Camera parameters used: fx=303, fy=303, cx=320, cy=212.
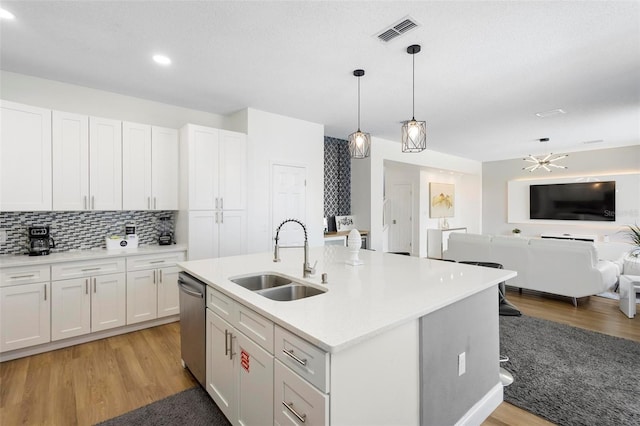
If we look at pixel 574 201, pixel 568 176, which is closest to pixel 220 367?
pixel 574 201

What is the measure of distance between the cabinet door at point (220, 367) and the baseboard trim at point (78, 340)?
1.87m

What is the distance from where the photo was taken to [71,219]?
11.1 feet

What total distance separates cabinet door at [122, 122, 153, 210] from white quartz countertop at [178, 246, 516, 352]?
1.58m

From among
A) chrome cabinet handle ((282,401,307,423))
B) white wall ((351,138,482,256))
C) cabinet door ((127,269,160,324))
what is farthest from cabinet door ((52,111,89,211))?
white wall ((351,138,482,256))

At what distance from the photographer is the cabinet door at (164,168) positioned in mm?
3645

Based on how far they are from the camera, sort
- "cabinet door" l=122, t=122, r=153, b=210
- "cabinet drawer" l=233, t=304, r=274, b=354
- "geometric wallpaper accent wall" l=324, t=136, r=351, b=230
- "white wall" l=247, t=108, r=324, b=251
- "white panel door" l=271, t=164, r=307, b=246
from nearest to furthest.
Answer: "cabinet drawer" l=233, t=304, r=274, b=354
"cabinet door" l=122, t=122, r=153, b=210
"white wall" l=247, t=108, r=324, b=251
"white panel door" l=271, t=164, r=307, b=246
"geometric wallpaper accent wall" l=324, t=136, r=351, b=230

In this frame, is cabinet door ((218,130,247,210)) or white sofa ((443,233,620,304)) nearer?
cabinet door ((218,130,247,210))

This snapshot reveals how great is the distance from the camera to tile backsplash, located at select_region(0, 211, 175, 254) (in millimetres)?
3053

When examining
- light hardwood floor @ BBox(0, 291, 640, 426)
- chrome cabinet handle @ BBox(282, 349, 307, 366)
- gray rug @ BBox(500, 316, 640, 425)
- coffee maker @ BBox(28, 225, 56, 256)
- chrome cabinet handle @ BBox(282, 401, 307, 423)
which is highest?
coffee maker @ BBox(28, 225, 56, 256)

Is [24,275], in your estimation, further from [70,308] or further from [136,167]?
[136,167]

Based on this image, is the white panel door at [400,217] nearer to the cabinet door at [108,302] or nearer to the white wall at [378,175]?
the white wall at [378,175]

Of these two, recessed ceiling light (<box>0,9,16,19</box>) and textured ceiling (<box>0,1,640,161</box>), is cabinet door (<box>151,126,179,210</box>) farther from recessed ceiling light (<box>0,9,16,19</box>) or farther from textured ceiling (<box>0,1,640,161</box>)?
recessed ceiling light (<box>0,9,16,19</box>)

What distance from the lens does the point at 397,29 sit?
226 cm

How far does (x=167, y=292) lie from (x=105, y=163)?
1.59 metres
